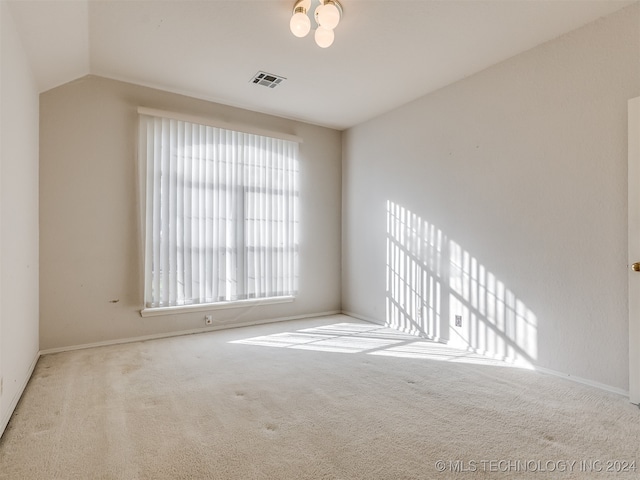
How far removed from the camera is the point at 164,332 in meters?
3.85

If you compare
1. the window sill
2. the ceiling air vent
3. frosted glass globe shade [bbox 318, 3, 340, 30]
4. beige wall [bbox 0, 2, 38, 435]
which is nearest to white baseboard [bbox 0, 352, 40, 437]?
beige wall [bbox 0, 2, 38, 435]

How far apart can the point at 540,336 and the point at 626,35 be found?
2393 mm

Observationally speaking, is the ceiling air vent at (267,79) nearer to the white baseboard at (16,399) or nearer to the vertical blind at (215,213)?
the vertical blind at (215,213)

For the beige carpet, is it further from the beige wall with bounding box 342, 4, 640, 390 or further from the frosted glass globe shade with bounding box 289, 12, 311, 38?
the frosted glass globe shade with bounding box 289, 12, 311, 38

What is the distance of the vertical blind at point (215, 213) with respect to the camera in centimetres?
376

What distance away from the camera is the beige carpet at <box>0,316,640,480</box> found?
1625mm

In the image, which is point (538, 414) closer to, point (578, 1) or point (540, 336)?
point (540, 336)

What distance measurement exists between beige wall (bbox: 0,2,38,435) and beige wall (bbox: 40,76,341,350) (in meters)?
0.23

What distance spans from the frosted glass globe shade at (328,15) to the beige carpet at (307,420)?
263 centimetres

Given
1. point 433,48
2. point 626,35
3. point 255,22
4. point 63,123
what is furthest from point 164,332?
point 626,35

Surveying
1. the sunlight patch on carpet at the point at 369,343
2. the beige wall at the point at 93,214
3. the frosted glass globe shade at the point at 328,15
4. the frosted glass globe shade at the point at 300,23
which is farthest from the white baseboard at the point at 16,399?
the frosted glass globe shade at the point at 328,15

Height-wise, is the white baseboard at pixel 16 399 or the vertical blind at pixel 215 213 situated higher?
the vertical blind at pixel 215 213

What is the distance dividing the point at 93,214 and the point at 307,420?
3.04 m

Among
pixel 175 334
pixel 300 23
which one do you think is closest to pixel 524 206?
pixel 300 23
